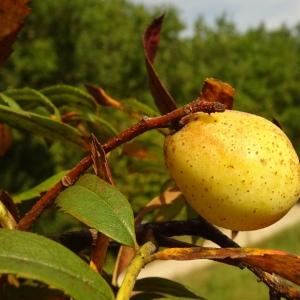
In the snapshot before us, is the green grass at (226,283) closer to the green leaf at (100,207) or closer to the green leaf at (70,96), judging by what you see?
the green leaf at (70,96)

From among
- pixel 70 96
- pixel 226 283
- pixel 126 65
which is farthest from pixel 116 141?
pixel 126 65

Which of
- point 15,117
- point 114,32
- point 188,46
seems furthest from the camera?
point 188,46

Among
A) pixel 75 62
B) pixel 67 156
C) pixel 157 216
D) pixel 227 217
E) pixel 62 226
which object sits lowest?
pixel 62 226

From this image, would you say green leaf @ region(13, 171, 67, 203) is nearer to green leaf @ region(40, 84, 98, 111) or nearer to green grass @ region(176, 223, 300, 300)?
green leaf @ region(40, 84, 98, 111)

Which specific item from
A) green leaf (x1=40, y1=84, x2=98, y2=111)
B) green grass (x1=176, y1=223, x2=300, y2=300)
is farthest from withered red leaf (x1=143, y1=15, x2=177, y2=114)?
green grass (x1=176, y1=223, x2=300, y2=300)

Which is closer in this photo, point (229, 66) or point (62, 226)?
point (62, 226)

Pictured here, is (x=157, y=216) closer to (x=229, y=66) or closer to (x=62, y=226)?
(x=62, y=226)

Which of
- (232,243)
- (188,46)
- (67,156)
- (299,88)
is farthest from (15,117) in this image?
(299,88)
